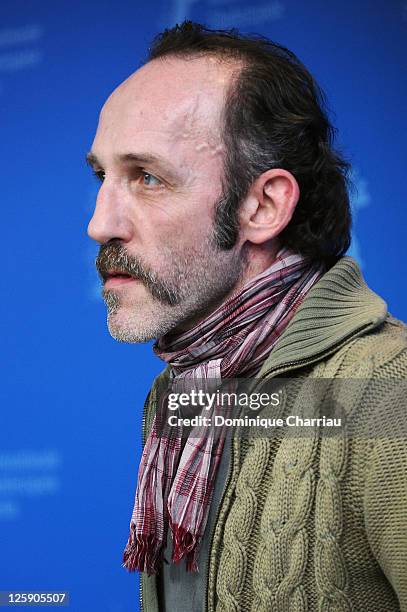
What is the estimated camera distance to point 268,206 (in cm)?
134

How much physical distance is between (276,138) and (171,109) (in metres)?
0.19

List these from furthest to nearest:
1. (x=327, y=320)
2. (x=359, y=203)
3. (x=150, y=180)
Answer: (x=359, y=203) → (x=150, y=180) → (x=327, y=320)

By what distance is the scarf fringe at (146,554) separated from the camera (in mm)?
1296

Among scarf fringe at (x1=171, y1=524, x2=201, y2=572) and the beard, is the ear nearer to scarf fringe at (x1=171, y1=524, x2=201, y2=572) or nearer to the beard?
the beard

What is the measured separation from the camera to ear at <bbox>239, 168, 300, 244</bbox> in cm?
132

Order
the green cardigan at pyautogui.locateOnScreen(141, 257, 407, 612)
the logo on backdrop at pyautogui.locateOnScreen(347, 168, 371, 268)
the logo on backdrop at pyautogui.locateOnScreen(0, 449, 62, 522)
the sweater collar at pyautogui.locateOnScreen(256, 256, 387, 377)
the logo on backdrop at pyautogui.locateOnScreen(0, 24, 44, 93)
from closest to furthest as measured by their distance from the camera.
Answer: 1. the green cardigan at pyautogui.locateOnScreen(141, 257, 407, 612)
2. the sweater collar at pyautogui.locateOnScreen(256, 256, 387, 377)
3. the logo on backdrop at pyautogui.locateOnScreen(347, 168, 371, 268)
4. the logo on backdrop at pyautogui.locateOnScreen(0, 449, 62, 522)
5. the logo on backdrop at pyautogui.locateOnScreen(0, 24, 44, 93)

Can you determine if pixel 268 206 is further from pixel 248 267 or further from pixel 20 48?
pixel 20 48

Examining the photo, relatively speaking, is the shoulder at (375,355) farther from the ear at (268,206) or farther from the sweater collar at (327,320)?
the ear at (268,206)

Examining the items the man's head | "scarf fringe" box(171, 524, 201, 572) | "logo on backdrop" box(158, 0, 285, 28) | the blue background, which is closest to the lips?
the man's head

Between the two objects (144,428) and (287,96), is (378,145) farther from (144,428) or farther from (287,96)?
(144,428)

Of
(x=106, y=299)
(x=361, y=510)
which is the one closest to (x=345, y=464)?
(x=361, y=510)

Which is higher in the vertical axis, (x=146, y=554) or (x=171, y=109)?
(x=171, y=109)

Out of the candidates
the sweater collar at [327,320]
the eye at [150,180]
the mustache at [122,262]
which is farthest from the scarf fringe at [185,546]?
the eye at [150,180]

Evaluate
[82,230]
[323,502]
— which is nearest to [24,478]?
[82,230]
